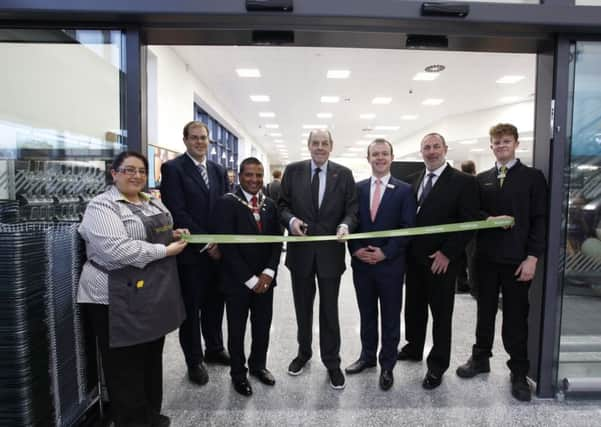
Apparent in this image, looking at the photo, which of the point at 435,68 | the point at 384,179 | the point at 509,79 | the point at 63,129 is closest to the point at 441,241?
the point at 384,179

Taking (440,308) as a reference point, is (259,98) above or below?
above

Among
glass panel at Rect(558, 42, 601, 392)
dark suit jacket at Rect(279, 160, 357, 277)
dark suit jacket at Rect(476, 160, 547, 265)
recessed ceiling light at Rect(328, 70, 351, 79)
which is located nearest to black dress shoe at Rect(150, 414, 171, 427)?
dark suit jacket at Rect(279, 160, 357, 277)

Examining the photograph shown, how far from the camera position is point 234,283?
96.7 inches

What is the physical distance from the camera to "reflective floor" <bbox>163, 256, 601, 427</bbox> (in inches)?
89.0

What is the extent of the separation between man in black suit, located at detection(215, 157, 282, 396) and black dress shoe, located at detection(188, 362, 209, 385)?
29 cm

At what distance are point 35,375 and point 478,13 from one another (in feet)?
10.3

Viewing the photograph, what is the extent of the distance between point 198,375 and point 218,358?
0.34m

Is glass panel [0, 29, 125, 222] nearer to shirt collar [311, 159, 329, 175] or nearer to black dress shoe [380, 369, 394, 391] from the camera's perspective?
shirt collar [311, 159, 329, 175]

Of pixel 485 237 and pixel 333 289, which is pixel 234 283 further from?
pixel 485 237

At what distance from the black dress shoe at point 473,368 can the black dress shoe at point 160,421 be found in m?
2.13

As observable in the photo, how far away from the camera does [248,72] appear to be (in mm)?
7527

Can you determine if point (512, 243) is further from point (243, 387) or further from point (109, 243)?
point (109, 243)

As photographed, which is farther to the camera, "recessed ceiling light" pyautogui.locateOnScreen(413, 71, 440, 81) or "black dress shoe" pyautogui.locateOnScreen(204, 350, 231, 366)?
"recessed ceiling light" pyautogui.locateOnScreen(413, 71, 440, 81)

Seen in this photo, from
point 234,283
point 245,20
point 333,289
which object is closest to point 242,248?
point 234,283
